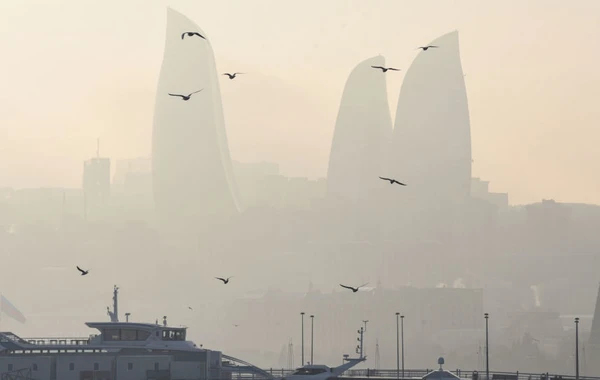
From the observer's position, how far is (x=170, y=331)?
453 ft

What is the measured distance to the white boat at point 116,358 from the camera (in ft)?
438

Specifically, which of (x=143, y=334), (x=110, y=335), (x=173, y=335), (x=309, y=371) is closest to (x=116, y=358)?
(x=110, y=335)

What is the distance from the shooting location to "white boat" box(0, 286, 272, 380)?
438 ft

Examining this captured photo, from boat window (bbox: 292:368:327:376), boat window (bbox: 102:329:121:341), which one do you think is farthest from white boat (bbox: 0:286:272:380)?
boat window (bbox: 292:368:327:376)

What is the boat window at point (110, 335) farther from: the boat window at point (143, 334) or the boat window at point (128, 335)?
the boat window at point (143, 334)

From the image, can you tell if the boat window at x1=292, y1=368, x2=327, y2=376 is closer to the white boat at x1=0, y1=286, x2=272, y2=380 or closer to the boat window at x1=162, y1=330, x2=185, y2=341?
the white boat at x1=0, y1=286, x2=272, y2=380

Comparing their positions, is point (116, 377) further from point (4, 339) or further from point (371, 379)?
point (371, 379)

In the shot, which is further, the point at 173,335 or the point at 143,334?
the point at 173,335

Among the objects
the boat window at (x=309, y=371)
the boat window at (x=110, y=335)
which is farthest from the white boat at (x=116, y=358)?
the boat window at (x=309, y=371)

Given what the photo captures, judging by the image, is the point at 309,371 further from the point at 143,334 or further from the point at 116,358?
the point at 116,358

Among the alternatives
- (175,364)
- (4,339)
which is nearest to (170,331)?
(175,364)

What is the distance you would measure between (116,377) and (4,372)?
27.8 ft

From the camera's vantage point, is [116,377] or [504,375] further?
[504,375]

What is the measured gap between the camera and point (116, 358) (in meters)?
134
